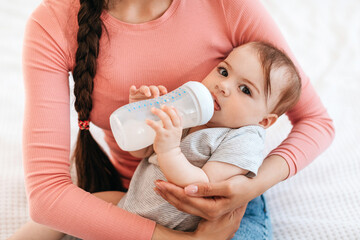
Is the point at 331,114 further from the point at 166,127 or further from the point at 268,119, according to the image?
the point at 166,127

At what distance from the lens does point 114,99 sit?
104 centimetres

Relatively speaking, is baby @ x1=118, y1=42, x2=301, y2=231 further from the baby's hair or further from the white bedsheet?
the white bedsheet

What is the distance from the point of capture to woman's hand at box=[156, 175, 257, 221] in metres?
0.86

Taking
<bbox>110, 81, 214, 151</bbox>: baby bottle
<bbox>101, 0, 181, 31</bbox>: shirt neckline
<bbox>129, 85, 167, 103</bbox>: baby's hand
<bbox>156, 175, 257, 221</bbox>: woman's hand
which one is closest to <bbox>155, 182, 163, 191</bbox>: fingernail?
<bbox>156, 175, 257, 221</bbox>: woman's hand

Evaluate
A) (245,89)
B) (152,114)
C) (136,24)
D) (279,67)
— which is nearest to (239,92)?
(245,89)

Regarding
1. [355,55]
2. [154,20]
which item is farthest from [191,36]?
[355,55]

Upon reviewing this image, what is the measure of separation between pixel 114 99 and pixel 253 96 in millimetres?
405

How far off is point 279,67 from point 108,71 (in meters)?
0.49

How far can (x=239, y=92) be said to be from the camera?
97 centimetres

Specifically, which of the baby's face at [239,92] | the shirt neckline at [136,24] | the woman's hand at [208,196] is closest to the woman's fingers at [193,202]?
the woman's hand at [208,196]

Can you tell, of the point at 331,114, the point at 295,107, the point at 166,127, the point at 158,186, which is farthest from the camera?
the point at 331,114

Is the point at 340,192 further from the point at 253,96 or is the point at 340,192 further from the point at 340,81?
the point at 340,81

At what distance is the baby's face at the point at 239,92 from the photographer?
95 centimetres

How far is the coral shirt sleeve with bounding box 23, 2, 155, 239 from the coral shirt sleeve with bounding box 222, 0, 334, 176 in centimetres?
50
